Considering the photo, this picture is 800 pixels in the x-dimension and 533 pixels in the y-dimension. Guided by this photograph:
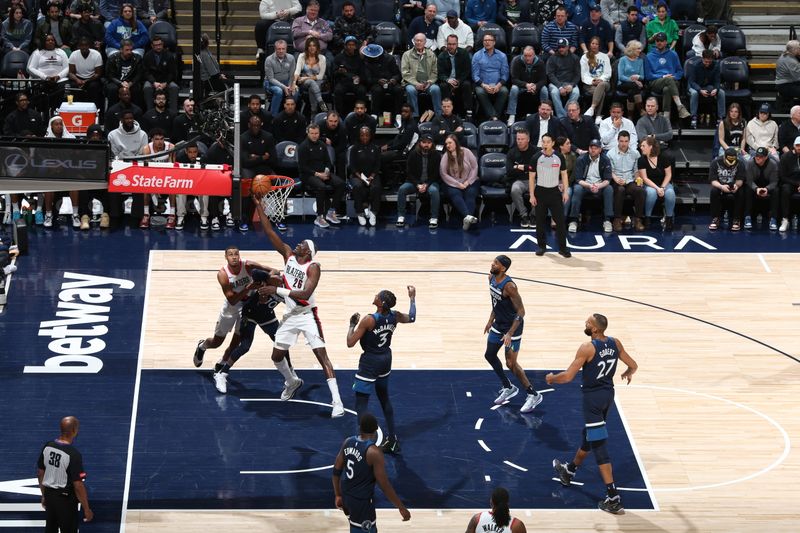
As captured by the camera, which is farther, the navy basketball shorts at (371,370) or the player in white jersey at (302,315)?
the player in white jersey at (302,315)

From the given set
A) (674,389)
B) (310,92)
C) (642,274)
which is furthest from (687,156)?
(674,389)

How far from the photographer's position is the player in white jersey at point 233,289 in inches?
648

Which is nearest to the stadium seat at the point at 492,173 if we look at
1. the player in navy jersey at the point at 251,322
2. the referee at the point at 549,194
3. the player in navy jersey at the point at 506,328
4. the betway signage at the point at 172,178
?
the referee at the point at 549,194

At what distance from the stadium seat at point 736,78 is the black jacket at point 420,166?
6.05 m

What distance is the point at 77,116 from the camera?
78.8ft

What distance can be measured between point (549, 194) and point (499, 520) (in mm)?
10565

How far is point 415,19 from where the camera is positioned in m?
25.7

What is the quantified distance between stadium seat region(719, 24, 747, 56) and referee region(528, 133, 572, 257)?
6521mm

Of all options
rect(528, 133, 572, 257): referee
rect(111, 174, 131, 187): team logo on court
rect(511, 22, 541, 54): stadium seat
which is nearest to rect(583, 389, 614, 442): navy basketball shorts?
rect(111, 174, 131, 187): team logo on court

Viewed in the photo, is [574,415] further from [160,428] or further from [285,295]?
[160,428]

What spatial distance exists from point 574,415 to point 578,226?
7427 millimetres

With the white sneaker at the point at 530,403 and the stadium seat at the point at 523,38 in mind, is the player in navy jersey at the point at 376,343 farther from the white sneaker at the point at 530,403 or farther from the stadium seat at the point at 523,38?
the stadium seat at the point at 523,38

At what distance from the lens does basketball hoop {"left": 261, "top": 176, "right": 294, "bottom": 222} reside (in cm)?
2217

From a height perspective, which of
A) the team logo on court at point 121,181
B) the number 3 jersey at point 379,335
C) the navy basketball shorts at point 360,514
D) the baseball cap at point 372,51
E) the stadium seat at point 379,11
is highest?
the stadium seat at point 379,11
